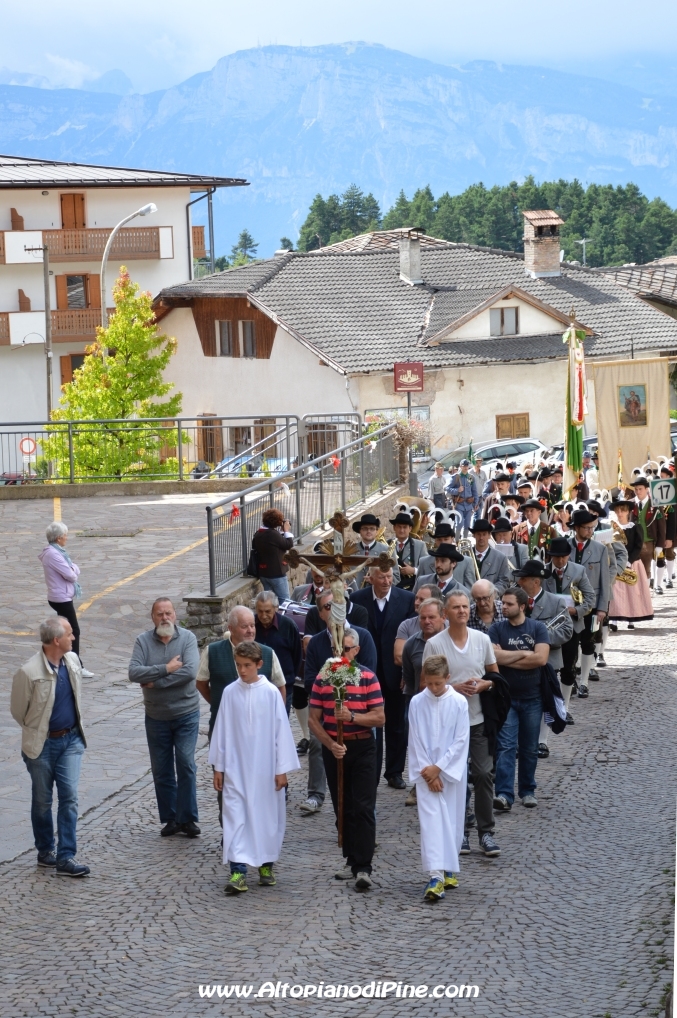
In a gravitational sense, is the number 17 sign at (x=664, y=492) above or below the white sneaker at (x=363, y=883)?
above

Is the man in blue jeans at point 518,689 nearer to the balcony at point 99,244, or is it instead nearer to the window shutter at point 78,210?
the balcony at point 99,244

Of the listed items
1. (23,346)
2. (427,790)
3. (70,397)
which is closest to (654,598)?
(427,790)

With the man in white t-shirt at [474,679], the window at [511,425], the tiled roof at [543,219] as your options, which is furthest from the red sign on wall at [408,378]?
the tiled roof at [543,219]

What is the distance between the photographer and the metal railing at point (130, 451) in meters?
25.7

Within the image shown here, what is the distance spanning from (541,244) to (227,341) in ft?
37.9

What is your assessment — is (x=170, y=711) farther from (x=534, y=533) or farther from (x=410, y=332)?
(x=410, y=332)

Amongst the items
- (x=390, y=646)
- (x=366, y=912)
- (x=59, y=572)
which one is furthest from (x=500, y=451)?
(x=366, y=912)

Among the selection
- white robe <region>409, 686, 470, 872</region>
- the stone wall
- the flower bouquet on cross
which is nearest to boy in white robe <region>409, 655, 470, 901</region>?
white robe <region>409, 686, 470, 872</region>

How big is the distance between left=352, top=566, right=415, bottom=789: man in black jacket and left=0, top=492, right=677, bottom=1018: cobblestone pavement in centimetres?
29

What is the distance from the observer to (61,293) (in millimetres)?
60000

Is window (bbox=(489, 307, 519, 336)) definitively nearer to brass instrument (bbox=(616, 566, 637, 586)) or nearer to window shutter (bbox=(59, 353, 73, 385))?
window shutter (bbox=(59, 353, 73, 385))

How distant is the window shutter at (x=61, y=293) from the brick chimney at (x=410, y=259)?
1667cm

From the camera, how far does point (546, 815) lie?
396 inches

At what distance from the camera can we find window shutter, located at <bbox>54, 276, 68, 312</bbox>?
59.7 metres
